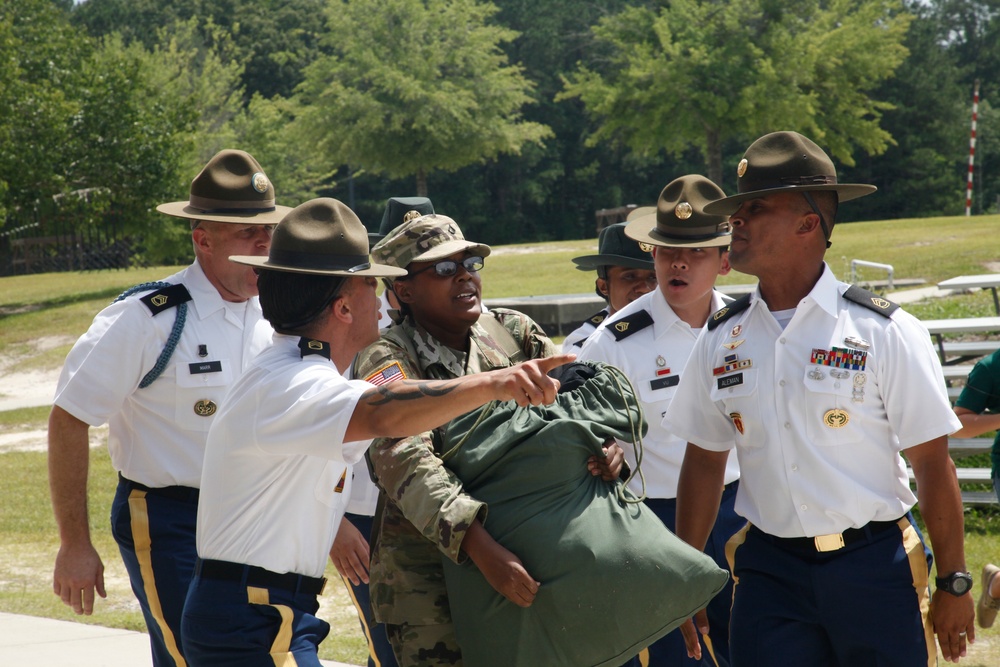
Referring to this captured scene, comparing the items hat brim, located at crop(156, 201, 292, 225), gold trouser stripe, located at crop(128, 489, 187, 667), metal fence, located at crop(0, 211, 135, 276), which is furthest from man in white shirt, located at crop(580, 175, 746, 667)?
metal fence, located at crop(0, 211, 135, 276)

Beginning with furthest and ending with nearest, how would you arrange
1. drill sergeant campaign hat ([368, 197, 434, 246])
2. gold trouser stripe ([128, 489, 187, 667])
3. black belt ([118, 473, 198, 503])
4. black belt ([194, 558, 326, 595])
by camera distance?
drill sergeant campaign hat ([368, 197, 434, 246])
black belt ([118, 473, 198, 503])
gold trouser stripe ([128, 489, 187, 667])
black belt ([194, 558, 326, 595])

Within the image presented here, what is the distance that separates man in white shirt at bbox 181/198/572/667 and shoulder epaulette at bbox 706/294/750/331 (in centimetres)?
118

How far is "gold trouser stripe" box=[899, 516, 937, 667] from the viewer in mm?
3189

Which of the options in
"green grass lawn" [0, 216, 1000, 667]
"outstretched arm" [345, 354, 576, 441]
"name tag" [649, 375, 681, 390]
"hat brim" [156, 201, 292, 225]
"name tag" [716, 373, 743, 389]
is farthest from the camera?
"green grass lawn" [0, 216, 1000, 667]

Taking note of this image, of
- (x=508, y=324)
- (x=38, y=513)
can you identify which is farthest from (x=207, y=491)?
(x=38, y=513)

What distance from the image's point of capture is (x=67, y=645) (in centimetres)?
602

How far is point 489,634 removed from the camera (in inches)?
114

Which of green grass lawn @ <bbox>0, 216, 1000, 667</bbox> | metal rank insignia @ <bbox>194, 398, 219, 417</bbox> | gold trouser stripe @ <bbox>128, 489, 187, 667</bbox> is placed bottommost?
green grass lawn @ <bbox>0, 216, 1000, 667</bbox>

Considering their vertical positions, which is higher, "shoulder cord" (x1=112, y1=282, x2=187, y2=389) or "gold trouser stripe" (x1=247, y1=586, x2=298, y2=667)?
"shoulder cord" (x1=112, y1=282, x2=187, y2=389)

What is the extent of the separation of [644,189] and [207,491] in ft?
191

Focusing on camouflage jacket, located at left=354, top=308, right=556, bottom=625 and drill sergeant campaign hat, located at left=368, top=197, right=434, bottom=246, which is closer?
camouflage jacket, located at left=354, top=308, right=556, bottom=625

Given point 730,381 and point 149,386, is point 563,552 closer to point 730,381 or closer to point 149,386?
point 730,381

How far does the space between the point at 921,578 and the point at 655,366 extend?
1.56m

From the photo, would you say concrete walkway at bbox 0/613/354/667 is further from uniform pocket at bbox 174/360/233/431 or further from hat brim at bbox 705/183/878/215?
hat brim at bbox 705/183/878/215
